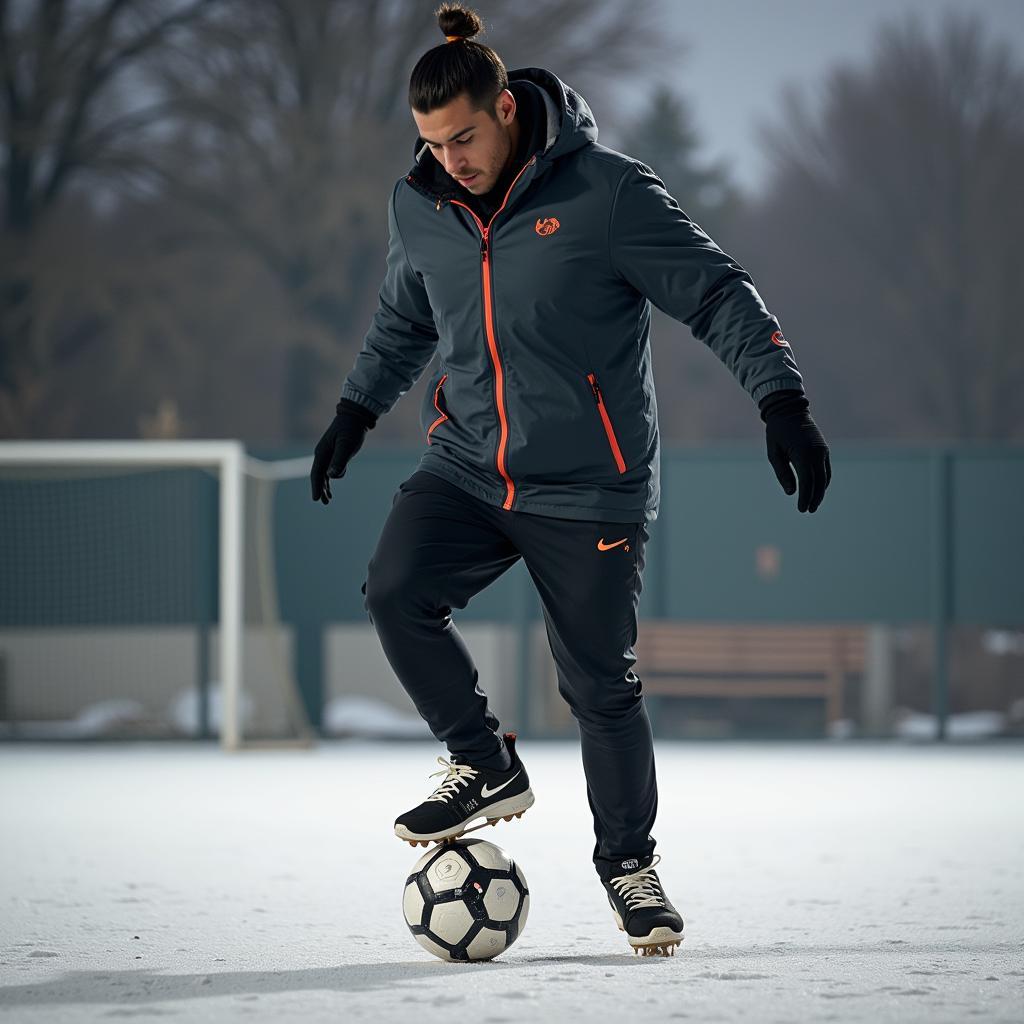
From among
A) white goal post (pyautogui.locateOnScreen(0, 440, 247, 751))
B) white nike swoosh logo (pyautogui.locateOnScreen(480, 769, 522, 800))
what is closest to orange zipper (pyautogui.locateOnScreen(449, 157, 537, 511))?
white nike swoosh logo (pyautogui.locateOnScreen(480, 769, 522, 800))

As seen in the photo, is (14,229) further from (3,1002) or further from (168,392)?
(3,1002)

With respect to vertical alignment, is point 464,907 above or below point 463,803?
below

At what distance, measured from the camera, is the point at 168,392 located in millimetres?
25719

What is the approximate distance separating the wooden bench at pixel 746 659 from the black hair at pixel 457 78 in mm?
8287

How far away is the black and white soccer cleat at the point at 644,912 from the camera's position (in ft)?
12.7

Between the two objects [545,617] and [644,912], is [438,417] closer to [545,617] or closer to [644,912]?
[545,617]

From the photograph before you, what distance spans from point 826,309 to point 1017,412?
5604 millimetres

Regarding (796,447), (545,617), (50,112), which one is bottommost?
(545,617)

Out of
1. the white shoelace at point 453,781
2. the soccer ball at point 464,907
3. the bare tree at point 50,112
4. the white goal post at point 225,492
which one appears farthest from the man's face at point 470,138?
the bare tree at point 50,112

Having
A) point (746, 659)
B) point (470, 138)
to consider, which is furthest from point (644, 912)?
point (746, 659)

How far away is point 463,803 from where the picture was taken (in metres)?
3.92

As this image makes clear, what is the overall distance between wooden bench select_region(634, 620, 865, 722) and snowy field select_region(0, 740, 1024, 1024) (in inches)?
121

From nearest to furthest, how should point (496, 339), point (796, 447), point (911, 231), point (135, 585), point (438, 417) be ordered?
1. point (796, 447)
2. point (496, 339)
3. point (438, 417)
4. point (135, 585)
5. point (911, 231)

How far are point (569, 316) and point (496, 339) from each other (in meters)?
0.16
